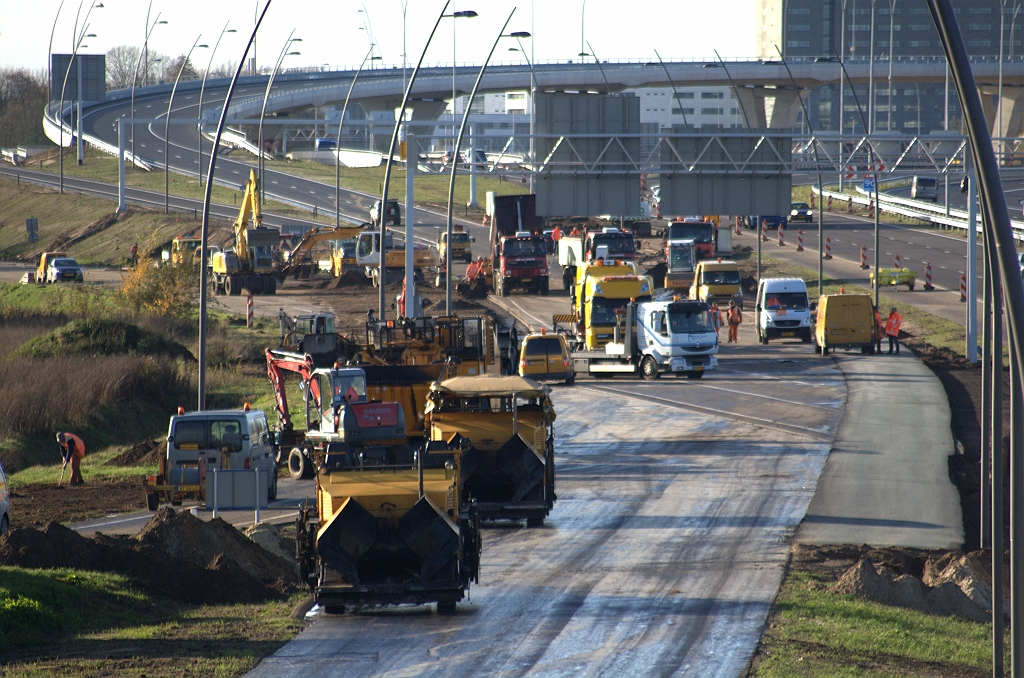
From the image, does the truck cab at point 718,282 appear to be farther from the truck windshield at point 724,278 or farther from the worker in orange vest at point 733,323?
the worker in orange vest at point 733,323

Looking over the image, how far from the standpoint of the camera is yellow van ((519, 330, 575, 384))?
38.2 meters

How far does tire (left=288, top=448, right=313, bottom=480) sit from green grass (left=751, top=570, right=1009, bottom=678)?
12346 mm

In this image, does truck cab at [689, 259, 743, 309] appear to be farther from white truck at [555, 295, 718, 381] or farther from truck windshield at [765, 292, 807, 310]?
white truck at [555, 295, 718, 381]

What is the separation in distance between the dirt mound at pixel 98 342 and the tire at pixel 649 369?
16051 mm

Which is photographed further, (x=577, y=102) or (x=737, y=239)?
(x=737, y=239)

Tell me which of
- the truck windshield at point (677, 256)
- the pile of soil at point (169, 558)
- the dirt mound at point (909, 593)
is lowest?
the dirt mound at point (909, 593)

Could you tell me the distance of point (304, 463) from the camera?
25547mm

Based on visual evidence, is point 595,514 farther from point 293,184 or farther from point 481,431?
point 293,184

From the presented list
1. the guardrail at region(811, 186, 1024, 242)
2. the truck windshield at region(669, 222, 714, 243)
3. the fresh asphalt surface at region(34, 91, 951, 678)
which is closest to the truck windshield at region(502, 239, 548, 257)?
the truck windshield at region(669, 222, 714, 243)

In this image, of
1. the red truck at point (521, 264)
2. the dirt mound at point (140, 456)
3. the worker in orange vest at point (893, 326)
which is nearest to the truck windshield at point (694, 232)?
the red truck at point (521, 264)

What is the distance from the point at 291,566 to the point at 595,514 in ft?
18.5

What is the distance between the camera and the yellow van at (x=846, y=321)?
44.1 metres

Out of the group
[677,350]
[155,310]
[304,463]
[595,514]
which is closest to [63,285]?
[155,310]

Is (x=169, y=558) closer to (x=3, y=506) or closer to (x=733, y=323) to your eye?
(x=3, y=506)
